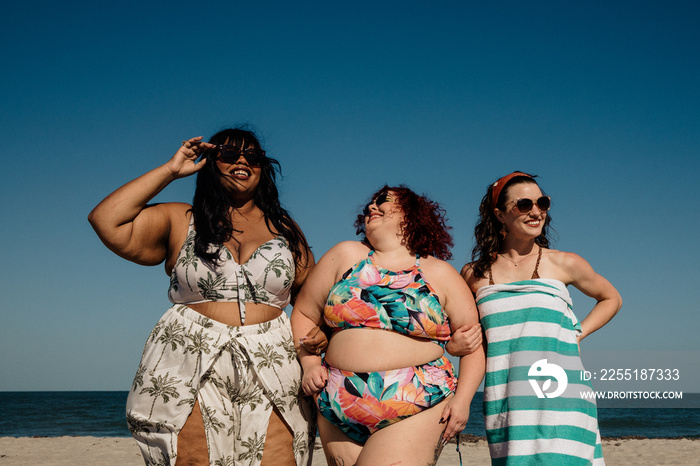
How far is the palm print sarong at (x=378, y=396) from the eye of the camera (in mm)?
3031

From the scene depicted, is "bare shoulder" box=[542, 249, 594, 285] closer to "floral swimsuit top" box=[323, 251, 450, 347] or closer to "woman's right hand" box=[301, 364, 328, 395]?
"floral swimsuit top" box=[323, 251, 450, 347]

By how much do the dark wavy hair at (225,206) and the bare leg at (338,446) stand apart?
1.04 meters

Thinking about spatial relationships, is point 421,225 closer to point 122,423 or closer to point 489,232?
point 489,232

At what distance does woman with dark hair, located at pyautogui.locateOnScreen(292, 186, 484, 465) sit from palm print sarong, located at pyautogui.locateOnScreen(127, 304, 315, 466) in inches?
7.3

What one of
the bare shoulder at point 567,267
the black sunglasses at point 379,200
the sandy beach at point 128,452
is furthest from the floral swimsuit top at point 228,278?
the sandy beach at point 128,452

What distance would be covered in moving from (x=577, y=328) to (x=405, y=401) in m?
1.55

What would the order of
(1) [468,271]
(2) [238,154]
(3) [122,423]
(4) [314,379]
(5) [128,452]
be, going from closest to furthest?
(4) [314,379] → (2) [238,154] → (1) [468,271] → (5) [128,452] → (3) [122,423]

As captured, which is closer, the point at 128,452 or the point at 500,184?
the point at 500,184

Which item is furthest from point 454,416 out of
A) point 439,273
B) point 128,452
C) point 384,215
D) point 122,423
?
point 122,423

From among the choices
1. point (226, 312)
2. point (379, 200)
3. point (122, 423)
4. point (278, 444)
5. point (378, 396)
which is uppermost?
point (379, 200)

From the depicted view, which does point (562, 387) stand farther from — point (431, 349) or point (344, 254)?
point (344, 254)

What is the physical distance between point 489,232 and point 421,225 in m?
1.03

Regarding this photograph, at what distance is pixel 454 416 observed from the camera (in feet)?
10.2

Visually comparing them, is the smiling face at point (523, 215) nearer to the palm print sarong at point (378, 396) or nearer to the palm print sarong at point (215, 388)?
the palm print sarong at point (378, 396)
